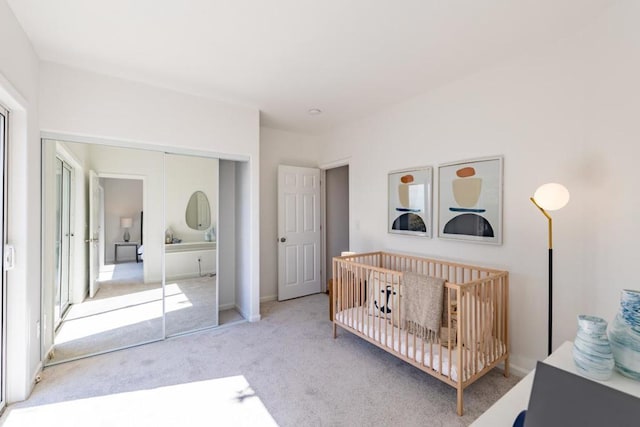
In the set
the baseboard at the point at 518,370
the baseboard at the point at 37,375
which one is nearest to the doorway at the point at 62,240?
the baseboard at the point at 37,375

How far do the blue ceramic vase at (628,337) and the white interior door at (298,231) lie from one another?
3.49 metres

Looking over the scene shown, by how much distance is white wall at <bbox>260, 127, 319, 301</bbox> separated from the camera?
13.5ft

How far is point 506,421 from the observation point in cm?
89

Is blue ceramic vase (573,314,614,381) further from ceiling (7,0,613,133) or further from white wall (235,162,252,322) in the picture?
white wall (235,162,252,322)

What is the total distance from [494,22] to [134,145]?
3.09m

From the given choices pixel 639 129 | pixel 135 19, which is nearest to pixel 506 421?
pixel 639 129

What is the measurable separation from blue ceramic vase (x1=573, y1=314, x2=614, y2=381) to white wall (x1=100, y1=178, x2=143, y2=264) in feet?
11.1

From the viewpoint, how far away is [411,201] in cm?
308

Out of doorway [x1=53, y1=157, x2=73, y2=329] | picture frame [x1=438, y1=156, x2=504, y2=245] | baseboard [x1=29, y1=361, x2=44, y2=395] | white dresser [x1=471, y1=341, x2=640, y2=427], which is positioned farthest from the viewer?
doorway [x1=53, y1=157, x2=73, y2=329]

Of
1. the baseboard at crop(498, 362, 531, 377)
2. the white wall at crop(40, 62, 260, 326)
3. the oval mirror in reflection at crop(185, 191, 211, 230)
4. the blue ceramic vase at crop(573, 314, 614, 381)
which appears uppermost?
the white wall at crop(40, 62, 260, 326)

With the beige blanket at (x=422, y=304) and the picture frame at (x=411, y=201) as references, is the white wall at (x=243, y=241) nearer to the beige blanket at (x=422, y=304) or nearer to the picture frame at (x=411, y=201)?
the picture frame at (x=411, y=201)

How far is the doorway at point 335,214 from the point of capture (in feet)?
15.5

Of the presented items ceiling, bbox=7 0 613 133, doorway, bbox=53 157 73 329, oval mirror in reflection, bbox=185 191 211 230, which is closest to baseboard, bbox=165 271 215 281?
oval mirror in reflection, bbox=185 191 211 230

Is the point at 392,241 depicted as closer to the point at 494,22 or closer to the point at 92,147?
the point at 494,22
